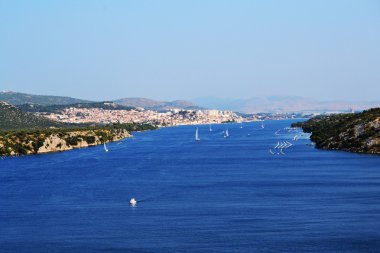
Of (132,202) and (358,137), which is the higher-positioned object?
(358,137)

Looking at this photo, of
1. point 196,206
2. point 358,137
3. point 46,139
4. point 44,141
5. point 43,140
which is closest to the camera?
point 196,206

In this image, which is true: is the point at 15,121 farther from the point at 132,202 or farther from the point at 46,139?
the point at 132,202

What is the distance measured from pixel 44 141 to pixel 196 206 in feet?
261

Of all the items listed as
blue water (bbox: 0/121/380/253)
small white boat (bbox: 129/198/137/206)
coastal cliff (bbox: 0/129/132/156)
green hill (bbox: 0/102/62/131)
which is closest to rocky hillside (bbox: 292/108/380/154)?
blue water (bbox: 0/121/380/253)

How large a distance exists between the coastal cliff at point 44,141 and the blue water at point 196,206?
93.3ft

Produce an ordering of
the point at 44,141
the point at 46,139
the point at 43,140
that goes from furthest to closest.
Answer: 1. the point at 46,139
2. the point at 43,140
3. the point at 44,141

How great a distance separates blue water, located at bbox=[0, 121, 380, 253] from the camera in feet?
144

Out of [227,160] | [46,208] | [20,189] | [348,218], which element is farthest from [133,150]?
[348,218]

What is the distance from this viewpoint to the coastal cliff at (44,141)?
126 metres

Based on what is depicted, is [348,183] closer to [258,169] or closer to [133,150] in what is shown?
[258,169]

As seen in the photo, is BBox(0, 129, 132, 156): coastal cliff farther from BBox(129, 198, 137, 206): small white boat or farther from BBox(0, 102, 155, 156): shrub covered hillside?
BBox(129, 198, 137, 206): small white boat

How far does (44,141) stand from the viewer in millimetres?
131250

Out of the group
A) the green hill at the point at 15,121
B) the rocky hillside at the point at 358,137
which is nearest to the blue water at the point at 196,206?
the rocky hillside at the point at 358,137

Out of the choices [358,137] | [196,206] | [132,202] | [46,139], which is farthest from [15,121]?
[196,206]
